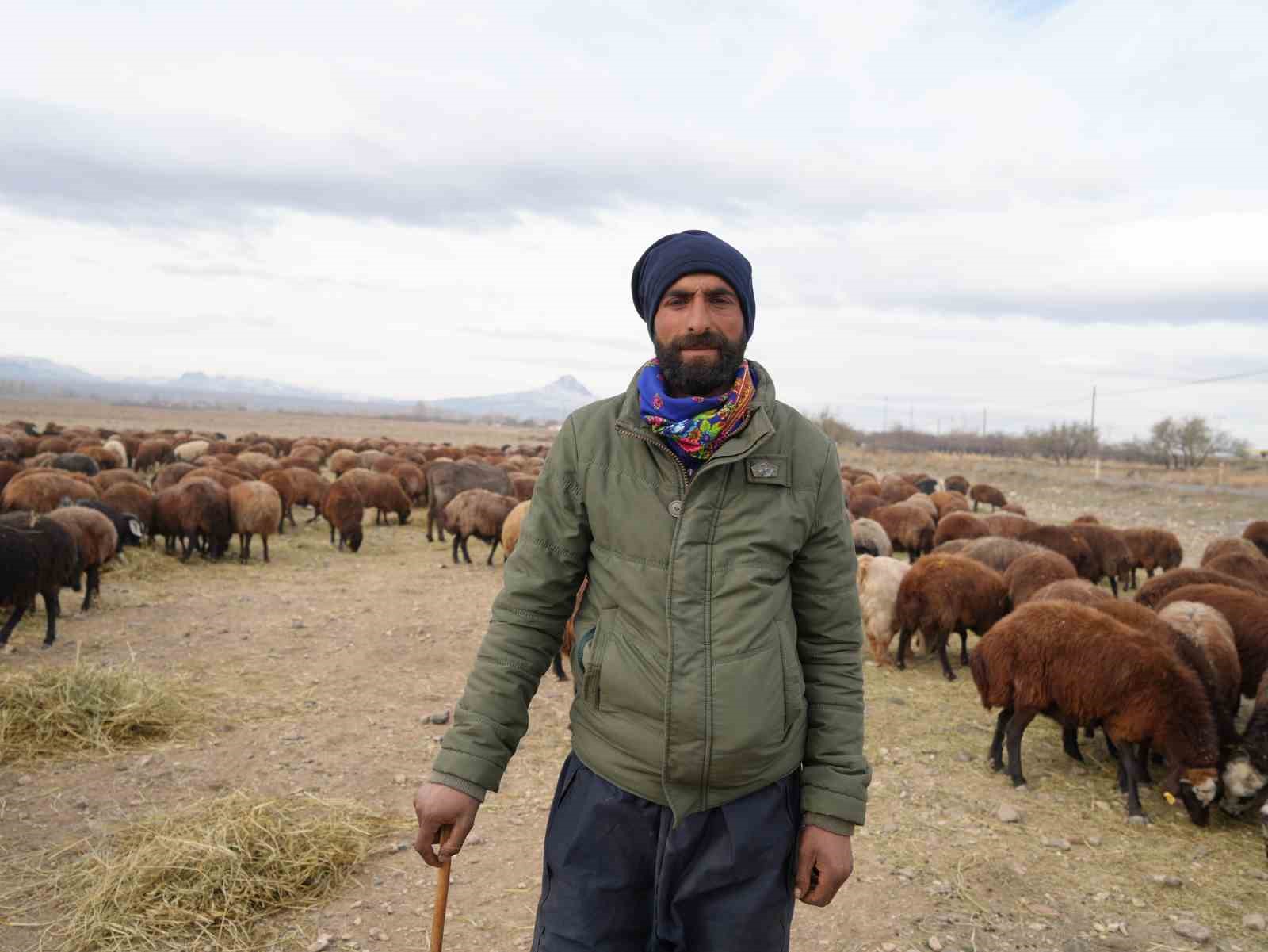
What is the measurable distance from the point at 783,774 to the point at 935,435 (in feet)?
305

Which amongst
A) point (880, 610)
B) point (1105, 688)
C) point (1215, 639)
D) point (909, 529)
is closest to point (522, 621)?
point (1105, 688)

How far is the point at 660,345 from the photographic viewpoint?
7.22 ft

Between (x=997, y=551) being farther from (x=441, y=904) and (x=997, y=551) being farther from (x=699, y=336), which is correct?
(x=441, y=904)

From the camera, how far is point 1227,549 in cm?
1230

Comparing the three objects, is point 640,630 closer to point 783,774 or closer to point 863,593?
point 783,774

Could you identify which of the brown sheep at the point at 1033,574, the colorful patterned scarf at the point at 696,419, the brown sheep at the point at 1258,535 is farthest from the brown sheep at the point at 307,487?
the brown sheep at the point at 1258,535

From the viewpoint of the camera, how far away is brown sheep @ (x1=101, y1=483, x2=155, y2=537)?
1262 centimetres

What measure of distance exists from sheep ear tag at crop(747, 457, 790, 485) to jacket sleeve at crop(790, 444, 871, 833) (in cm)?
13

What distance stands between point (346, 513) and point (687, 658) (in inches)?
540

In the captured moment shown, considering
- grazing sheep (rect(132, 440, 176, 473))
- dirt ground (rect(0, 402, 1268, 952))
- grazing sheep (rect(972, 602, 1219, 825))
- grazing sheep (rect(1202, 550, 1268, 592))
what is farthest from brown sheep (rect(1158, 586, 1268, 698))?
grazing sheep (rect(132, 440, 176, 473))

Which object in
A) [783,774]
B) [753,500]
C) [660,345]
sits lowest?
[783,774]

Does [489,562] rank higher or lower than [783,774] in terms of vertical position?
lower

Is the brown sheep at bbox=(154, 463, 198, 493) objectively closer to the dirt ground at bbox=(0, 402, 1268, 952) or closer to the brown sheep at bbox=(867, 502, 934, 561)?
the dirt ground at bbox=(0, 402, 1268, 952)

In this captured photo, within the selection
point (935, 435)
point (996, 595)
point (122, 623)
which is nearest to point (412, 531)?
point (122, 623)
